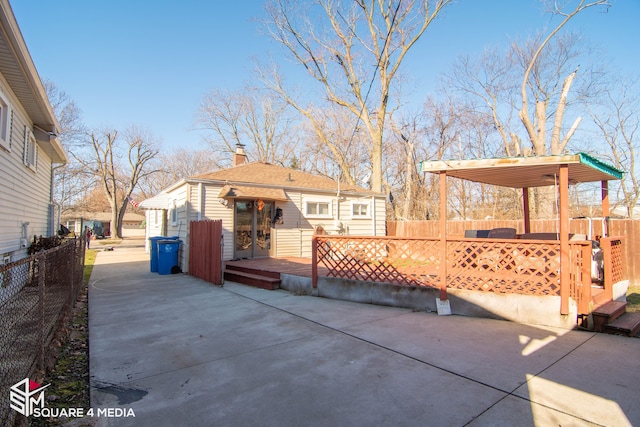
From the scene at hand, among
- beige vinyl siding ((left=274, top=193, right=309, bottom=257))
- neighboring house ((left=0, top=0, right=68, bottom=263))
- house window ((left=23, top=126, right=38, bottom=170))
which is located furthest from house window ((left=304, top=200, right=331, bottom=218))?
house window ((left=23, top=126, right=38, bottom=170))

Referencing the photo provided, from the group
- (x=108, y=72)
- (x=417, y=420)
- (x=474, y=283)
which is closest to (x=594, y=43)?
(x=474, y=283)

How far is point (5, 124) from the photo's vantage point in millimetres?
5773

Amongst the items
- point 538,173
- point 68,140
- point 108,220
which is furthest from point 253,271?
point 108,220

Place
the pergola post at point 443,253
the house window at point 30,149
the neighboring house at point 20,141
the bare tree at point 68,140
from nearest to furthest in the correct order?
the neighboring house at point 20,141 < the pergola post at point 443,253 < the house window at point 30,149 < the bare tree at point 68,140

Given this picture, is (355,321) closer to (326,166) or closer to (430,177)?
(430,177)

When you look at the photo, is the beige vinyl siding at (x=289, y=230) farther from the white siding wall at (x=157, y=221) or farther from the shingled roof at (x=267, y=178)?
the white siding wall at (x=157, y=221)

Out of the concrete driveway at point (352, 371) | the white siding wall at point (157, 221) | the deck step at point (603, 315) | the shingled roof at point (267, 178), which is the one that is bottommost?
the concrete driveway at point (352, 371)

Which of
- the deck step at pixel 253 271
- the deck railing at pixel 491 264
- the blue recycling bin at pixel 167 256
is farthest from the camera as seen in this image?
the blue recycling bin at pixel 167 256

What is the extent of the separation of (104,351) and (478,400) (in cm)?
402

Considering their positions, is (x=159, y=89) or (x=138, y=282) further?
(x=159, y=89)

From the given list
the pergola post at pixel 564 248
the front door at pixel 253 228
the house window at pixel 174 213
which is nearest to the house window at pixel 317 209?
the front door at pixel 253 228

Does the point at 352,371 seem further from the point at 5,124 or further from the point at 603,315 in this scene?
the point at 5,124

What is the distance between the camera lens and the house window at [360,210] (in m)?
13.9

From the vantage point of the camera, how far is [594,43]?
1556 centimetres
